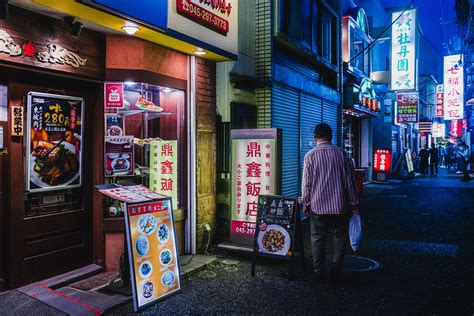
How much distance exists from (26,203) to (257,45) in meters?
6.43

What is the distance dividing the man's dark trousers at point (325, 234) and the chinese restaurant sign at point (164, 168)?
8.95 feet

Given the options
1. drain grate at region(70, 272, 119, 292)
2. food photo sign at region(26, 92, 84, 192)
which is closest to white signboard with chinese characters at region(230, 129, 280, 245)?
drain grate at region(70, 272, 119, 292)

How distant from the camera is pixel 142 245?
16.8 feet

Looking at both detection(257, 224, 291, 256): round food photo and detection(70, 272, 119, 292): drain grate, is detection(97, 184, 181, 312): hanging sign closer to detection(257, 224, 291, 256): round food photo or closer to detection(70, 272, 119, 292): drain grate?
detection(70, 272, 119, 292): drain grate

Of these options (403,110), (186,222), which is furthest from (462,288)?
(403,110)

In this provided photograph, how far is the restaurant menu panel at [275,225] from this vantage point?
20.9ft

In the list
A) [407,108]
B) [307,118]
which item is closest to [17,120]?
[307,118]

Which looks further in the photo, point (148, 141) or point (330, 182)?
point (148, 141)

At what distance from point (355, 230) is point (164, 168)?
3.49m

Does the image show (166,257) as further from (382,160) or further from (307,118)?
(382,160)

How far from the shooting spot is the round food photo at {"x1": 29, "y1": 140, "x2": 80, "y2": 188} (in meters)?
5.72

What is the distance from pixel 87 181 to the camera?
6.41 meters

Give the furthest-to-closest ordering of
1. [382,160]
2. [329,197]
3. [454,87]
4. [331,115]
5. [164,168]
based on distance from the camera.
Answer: [454,87], [382,160], [331,115], [164,168], [329,197]

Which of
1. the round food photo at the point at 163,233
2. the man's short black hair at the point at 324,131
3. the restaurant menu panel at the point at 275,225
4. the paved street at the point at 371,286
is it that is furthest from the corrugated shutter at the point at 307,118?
the round food photo at the point at 163,233
